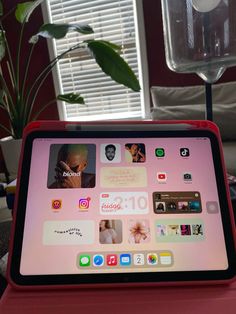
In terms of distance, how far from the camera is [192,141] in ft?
1.35

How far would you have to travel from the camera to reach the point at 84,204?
0.39m

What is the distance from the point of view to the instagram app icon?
390 mm

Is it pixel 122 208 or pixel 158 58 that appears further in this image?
pixel 158 58

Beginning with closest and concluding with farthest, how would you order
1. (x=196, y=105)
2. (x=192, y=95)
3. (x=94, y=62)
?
(x=196, y=105) < (x=192, y=95) < (x=94, y=62)

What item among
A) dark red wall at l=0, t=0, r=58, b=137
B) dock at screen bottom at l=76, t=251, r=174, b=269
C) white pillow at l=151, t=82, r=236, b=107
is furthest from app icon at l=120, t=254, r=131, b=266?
dark red wall at l=0, t=0, r=58, b=137

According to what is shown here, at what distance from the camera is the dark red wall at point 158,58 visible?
90.1 inches

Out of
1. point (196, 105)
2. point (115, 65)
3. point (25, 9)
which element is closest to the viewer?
point (115, 65)

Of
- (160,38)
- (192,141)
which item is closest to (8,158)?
(192,141)

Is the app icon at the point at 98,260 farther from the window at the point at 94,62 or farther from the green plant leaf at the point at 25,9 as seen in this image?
the window at the point at 94,62

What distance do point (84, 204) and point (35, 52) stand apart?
8.15ft

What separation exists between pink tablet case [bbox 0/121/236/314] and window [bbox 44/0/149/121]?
2.28 m

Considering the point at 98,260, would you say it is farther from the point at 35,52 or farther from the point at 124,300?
the point at 35,52

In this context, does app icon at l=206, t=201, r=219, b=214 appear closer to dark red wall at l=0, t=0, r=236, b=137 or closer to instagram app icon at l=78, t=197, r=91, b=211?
instagram app icon at l=78, t=197, r=91, b=211

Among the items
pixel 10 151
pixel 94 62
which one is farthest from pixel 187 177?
pixel 94 62
